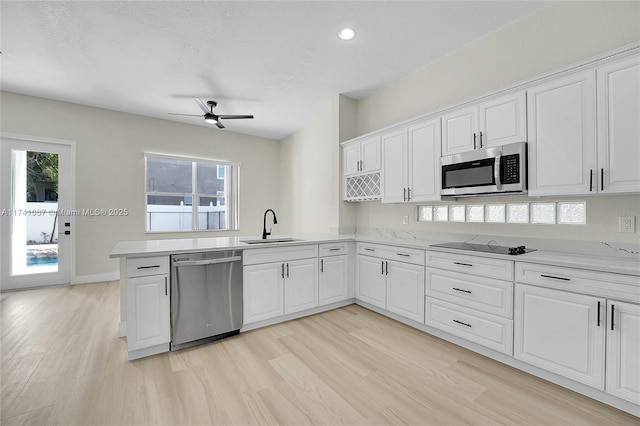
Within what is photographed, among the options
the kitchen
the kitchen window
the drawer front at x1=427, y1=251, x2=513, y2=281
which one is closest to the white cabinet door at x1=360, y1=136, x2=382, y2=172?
the kitchen

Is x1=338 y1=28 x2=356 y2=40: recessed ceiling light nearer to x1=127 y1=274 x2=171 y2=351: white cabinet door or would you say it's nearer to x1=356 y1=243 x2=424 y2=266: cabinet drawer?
x1=356 y1=243 x2=424 y2=266: cabinet drawer

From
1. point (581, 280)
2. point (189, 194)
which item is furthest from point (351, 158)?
point (189, 194)

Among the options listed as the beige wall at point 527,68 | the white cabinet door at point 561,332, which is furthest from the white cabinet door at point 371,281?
the white cabinet door at point 561,332

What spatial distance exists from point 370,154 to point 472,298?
209cm

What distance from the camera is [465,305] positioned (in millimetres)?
2377

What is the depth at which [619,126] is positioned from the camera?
1.75m

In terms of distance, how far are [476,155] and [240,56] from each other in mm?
2779

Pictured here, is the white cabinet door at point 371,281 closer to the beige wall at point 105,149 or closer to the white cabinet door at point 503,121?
the white cabinet door at point 503,121

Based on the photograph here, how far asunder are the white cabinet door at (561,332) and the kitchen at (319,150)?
609 millimetres

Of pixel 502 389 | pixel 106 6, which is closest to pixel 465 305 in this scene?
pixel 502 389

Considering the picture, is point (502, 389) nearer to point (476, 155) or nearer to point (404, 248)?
point (404, 248)

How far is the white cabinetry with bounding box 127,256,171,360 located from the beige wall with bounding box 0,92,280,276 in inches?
129

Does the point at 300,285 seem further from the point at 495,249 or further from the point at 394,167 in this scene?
the point at 495,249

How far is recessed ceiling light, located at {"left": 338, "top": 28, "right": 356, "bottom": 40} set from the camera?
2.67m
